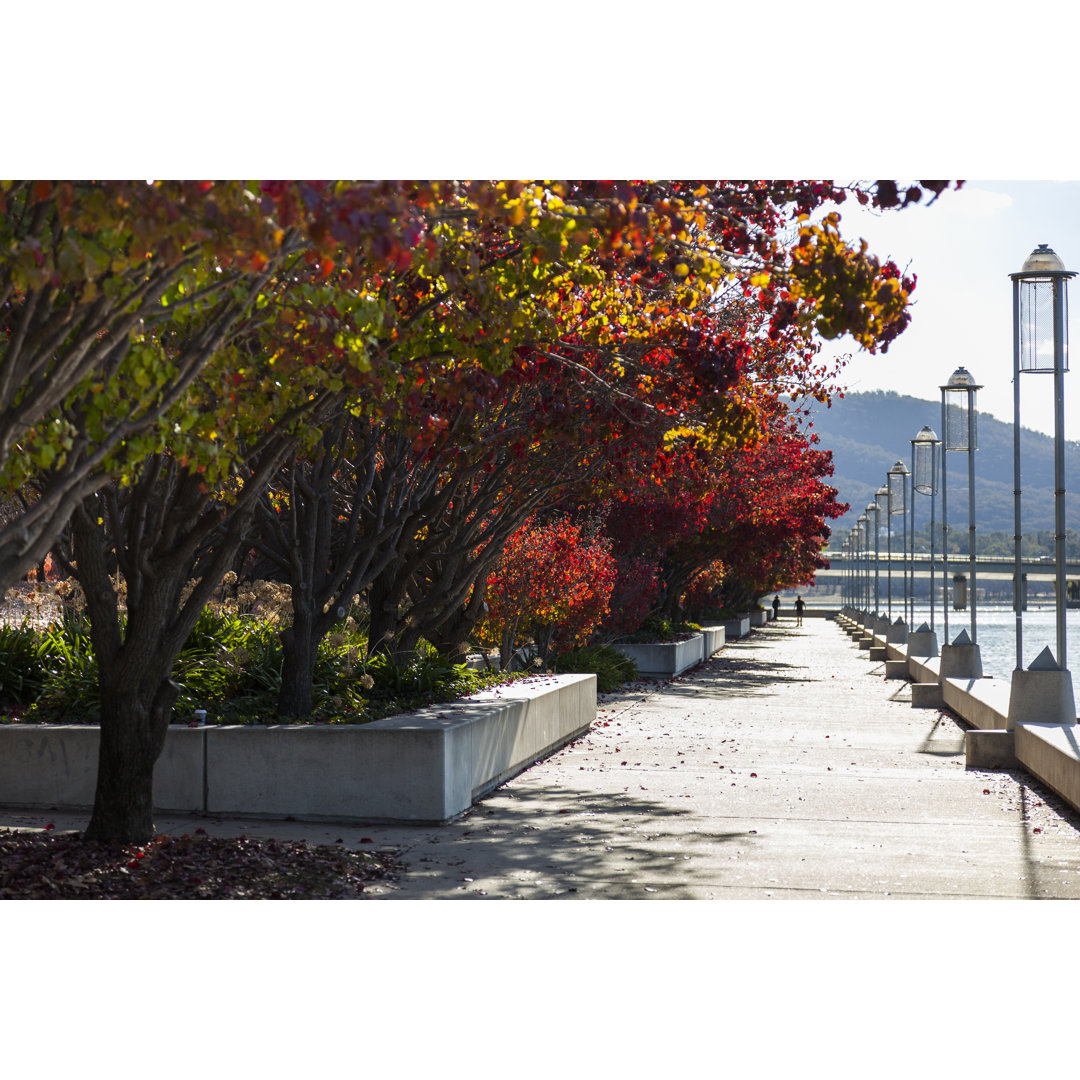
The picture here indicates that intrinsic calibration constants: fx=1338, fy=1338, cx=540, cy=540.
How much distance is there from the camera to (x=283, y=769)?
1025 cm

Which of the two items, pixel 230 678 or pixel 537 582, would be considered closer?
pixel 230 678

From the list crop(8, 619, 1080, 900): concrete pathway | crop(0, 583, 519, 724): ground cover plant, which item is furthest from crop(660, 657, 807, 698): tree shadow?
crop(0, 583, 519, 724): ground cover plant

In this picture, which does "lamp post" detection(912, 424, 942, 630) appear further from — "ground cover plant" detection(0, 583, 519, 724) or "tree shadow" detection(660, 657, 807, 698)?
"ground cover plant" detection(0, 583, 519, 724)

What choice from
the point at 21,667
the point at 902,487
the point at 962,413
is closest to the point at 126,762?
the point at 21,667

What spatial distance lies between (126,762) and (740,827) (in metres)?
4.42

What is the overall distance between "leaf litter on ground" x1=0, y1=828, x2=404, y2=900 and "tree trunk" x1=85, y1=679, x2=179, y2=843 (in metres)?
0.14

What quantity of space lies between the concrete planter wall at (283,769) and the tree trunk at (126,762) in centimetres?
177

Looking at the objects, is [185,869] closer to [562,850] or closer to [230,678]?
[562,850]

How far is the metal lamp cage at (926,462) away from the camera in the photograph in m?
30.5

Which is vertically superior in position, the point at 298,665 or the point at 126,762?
the point at 298,665

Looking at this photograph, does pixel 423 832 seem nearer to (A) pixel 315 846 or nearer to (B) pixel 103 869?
(A) pixel 315 846

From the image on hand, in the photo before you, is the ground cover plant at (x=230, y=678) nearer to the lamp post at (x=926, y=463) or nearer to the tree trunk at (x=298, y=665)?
the tree trunk at (x=298, y=665)

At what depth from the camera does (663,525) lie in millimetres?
25422
